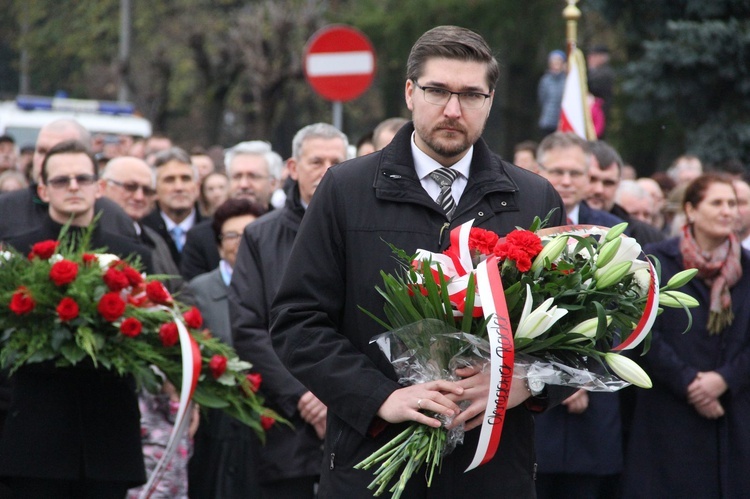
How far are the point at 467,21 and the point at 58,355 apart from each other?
16.7 meters

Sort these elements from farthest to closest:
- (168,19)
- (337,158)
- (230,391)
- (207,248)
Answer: (168,19)
(207,248)
(337,158)
(230,391)

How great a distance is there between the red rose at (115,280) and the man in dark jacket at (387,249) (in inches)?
76.7

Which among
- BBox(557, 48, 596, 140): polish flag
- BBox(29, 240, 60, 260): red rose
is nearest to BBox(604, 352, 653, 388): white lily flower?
BBox(29, 240, 60, 260): red rose

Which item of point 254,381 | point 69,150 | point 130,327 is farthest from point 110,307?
point 69,150

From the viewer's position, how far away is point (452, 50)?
4.12m

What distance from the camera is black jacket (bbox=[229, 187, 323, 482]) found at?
6.42 metres

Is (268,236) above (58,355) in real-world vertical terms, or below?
above

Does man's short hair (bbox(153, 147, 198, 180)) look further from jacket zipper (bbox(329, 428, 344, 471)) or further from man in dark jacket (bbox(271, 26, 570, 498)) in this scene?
jacket zipper (bbox(329, 428, 344, 471))

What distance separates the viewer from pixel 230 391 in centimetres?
643

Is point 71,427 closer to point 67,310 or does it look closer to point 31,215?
point 67,310

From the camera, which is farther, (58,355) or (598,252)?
(58,355)

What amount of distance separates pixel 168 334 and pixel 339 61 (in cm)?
619

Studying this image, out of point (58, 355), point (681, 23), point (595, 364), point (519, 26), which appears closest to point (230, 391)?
point (58, 355)

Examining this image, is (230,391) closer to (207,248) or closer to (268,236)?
(268,236)
